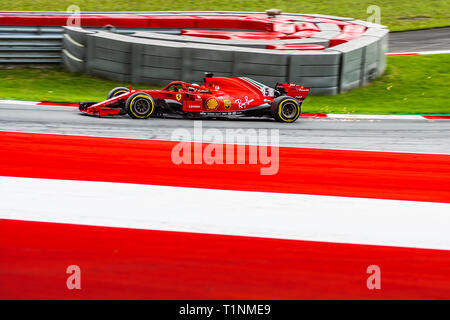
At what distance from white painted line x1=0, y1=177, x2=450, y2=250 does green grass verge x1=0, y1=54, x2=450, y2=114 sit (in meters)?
6.88

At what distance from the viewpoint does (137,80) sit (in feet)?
45.7

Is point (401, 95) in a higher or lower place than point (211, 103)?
lower

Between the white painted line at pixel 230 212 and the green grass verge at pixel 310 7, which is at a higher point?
the green grass verge at pixel 310 7

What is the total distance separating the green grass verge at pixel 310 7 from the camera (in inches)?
909

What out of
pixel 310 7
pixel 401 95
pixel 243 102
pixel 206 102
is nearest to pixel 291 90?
pixel 243 102

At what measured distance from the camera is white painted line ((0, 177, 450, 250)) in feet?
15.9

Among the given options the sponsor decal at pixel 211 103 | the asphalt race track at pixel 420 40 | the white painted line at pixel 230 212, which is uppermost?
the asphalt race track at pixel 420 40

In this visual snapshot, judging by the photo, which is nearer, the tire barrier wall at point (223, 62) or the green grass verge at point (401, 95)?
the green grass verge at point (401, 95)

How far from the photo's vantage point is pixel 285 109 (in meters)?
10.8

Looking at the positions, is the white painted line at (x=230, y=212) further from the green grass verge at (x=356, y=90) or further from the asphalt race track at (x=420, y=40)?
the asphalt race track at (x=420, y=40)

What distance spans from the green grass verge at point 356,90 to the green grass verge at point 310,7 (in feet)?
26.4

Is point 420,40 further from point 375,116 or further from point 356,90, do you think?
point 375,116

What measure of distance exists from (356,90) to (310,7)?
40.4 feet

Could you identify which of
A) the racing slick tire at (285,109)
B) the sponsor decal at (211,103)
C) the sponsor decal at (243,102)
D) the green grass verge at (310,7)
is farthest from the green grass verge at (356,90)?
the green grass verge at (310,7)
